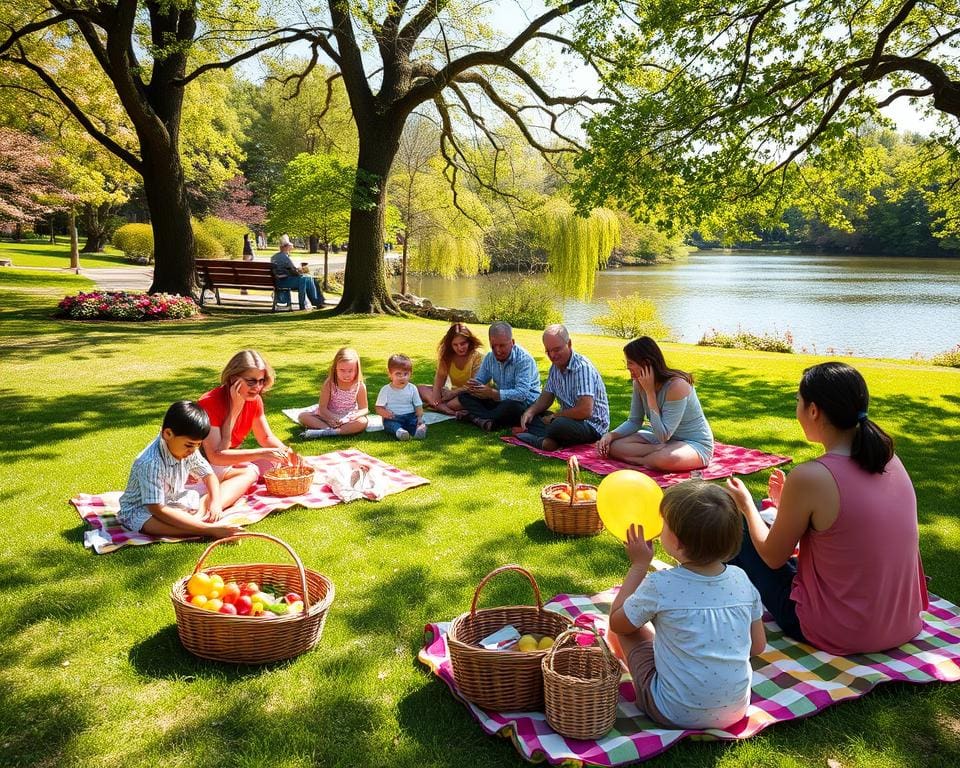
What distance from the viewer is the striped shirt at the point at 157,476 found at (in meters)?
4.58

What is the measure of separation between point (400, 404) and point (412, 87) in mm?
11988

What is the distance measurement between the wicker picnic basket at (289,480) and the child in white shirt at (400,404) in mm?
2055

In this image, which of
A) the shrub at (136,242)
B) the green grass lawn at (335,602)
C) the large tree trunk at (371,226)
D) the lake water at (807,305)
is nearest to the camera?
the green grass lawn at (335,602)

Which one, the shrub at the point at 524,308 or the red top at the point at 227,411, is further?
the shrub at the point at 524,308

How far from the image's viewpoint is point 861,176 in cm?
1274

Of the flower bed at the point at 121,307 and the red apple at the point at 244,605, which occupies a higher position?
the flower bed at the point at 121,307

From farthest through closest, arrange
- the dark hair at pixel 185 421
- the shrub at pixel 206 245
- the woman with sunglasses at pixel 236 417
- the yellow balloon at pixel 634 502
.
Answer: the shrub at pixel 206 245, the woman with sunglasses at pixel 236 417, the dark hair at pixel 185 421, the yellow balloon at pixel 634 502

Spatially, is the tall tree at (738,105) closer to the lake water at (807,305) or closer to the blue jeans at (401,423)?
the blue jeans at (401,423)

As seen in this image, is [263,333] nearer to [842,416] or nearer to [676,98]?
[676,98]

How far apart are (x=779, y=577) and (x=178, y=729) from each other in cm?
300

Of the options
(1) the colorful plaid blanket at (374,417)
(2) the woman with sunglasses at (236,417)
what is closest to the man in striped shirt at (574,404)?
(1) the colorful plaid blanket at (374,417)

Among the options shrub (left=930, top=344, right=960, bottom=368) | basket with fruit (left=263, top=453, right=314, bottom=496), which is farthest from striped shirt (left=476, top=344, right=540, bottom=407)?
shrub (left=930, top=344, right=960, bottom=368)

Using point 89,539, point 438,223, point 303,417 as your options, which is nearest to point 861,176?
point 303,417

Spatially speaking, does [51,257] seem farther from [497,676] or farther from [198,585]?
[497,676]
